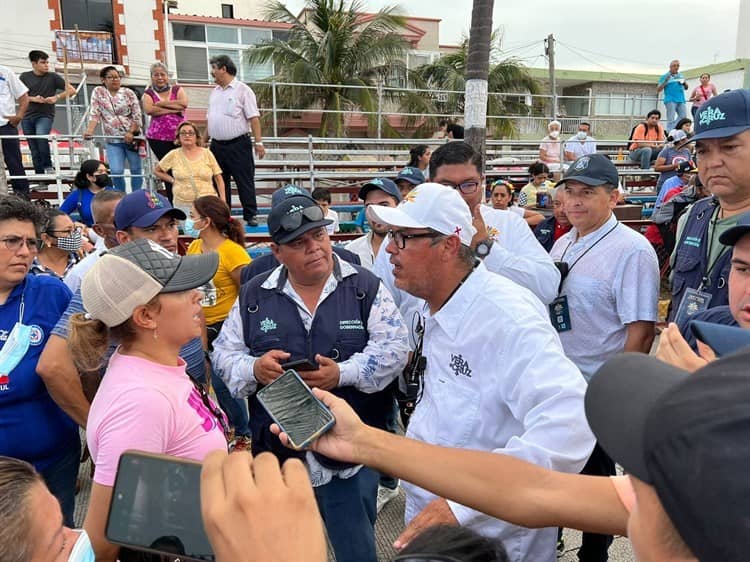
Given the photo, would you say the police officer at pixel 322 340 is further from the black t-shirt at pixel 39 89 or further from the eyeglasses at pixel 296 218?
the black t-shirt at pixel 39 89

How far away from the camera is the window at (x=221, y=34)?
26.7 metres

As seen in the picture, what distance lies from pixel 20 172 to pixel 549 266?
9.47 metres

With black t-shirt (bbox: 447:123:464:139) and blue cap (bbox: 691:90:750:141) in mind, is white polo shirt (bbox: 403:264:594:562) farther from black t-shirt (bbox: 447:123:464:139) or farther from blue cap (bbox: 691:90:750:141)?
black t-shirt (bbox: 447:123:464:139)

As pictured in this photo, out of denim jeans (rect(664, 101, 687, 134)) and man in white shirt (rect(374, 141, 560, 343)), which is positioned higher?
denim jeans (rect(664, 101, 687, 134))

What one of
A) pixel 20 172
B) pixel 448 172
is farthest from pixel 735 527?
pixel 20 172

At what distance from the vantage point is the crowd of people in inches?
30.7

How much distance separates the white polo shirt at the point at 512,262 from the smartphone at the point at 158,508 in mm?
1642

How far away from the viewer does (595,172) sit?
3.05m

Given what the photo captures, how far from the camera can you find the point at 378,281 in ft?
9.02

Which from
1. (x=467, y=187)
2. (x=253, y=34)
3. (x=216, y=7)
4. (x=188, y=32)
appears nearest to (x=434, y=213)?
(x=467, y=187)

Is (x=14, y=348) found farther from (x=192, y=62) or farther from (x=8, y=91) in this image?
(x=192, y=62)

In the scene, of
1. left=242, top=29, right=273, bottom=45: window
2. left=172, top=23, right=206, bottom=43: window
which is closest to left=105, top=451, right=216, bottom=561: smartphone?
left=242, top=29, right=273, bottom=45: window

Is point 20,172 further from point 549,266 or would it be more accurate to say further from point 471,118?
point 549,266

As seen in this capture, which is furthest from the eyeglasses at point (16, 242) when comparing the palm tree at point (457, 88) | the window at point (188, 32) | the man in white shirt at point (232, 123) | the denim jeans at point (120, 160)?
the window at point (188, 32)
